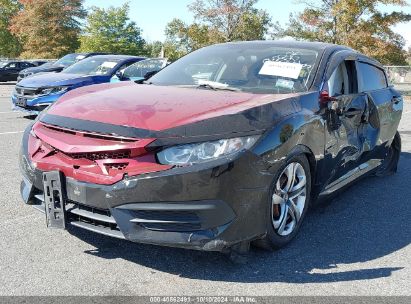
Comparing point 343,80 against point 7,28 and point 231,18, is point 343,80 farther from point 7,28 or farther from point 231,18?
point 7,28

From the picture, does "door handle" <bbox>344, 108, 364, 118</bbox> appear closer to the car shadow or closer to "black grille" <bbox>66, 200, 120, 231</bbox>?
the car shadow

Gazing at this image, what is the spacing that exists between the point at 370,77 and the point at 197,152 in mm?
2992

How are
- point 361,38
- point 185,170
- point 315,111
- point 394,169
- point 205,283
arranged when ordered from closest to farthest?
1. point 185,170
2. point 205,283
3. point 315,111
4. point 394,169
5. point 361,38

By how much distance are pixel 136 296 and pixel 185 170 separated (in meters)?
0.79

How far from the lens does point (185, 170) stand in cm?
262

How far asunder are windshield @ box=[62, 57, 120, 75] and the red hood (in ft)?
21.4

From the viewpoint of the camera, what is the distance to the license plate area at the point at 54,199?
2826 mm

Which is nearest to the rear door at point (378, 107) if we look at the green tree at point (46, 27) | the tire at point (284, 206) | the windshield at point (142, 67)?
the tire at point (284, 206)

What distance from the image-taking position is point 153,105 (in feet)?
10.2

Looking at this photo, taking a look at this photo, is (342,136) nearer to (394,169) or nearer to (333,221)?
(333,221)

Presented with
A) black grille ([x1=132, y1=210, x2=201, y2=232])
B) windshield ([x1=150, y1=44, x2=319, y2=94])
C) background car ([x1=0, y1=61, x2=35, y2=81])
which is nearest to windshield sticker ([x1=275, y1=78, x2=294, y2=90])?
windshield ([x1=150, y1=44, x2=319, y2=94])

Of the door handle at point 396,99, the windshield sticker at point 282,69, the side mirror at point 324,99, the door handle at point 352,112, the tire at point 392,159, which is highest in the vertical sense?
the windshield sticker at point 282,69

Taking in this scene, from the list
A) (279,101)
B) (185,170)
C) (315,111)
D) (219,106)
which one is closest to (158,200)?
(185,170)

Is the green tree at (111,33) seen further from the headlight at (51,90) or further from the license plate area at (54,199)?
the license plate area at (54,199)
